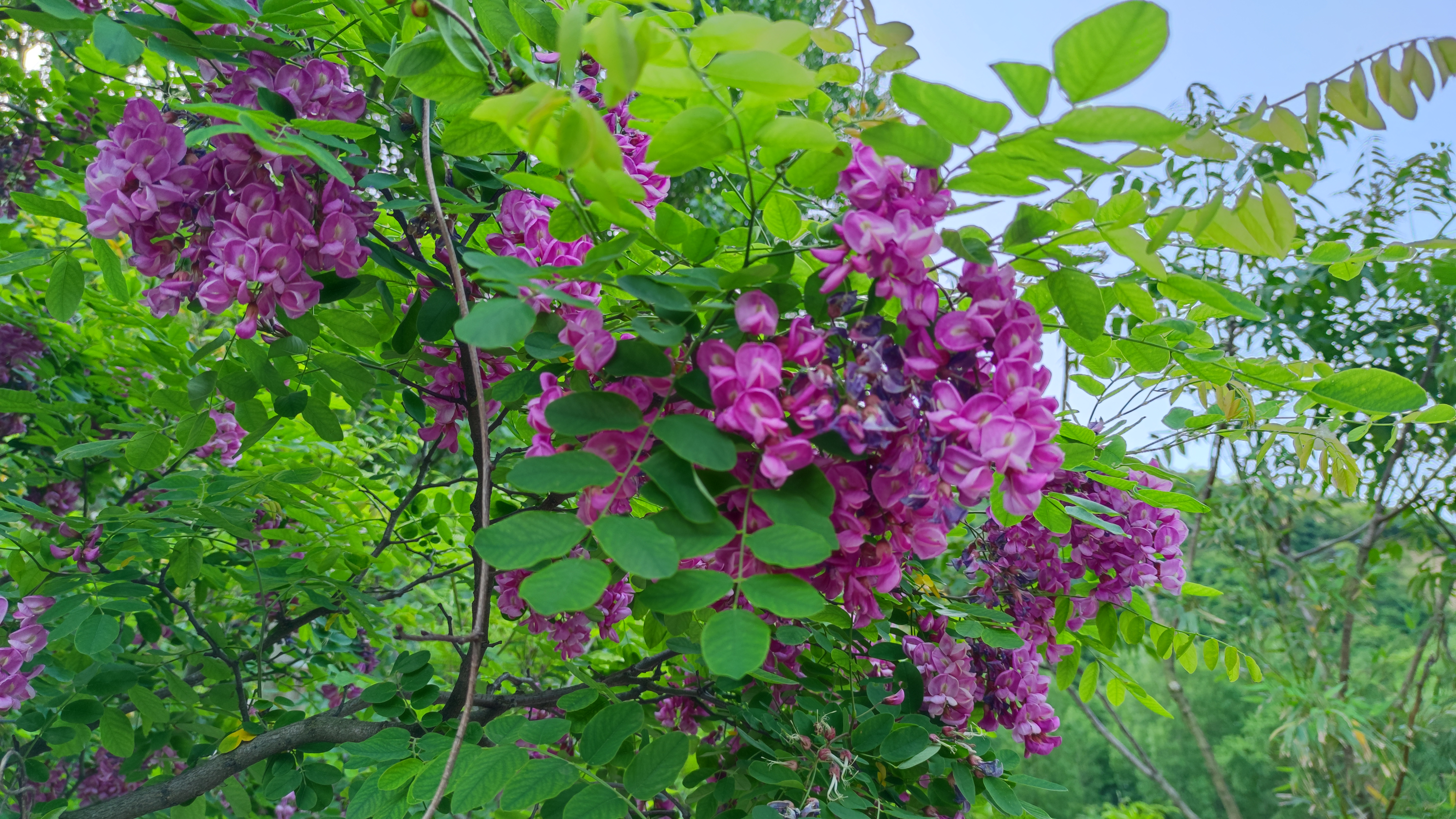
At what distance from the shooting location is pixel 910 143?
63cm

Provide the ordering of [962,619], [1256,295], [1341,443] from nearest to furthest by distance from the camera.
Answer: [1341,443] < [962,619] < [1256,295]

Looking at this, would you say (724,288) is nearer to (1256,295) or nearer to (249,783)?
(249,783)

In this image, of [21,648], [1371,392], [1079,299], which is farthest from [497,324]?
[21,648]

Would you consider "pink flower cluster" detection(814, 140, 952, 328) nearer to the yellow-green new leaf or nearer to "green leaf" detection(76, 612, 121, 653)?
the yellow-green new leaf

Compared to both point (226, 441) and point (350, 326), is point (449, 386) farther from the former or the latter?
point (226, 441)

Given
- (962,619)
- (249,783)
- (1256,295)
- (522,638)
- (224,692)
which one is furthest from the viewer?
(1256,295)

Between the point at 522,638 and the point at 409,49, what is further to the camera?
the point at 522,638

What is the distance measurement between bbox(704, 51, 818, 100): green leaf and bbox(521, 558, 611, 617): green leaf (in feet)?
1.30

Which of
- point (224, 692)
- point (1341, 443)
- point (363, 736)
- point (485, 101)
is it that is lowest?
point (224, 692)

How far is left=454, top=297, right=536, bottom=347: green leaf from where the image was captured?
62 cm

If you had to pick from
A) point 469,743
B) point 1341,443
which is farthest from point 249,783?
point 1341,443

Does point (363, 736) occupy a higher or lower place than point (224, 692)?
higher

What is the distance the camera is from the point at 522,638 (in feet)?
8.51

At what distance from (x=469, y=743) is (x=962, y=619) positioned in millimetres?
709
